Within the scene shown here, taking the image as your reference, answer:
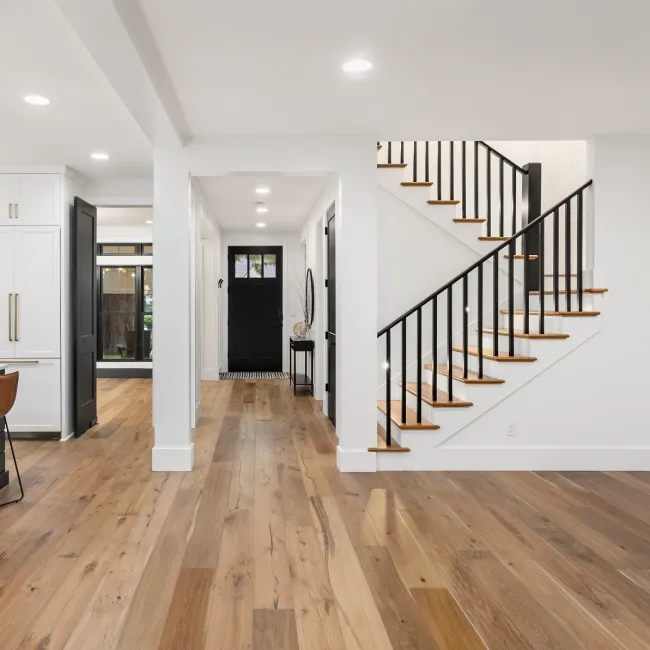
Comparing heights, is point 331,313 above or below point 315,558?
above

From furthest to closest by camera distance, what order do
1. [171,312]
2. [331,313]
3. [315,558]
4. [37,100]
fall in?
1. [331,313]
2. [171,312]
3. [37,100]
4. [315,558]

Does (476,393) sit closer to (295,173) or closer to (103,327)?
(295,173)

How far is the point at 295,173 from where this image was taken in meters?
4.23

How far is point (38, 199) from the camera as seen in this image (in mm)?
5113

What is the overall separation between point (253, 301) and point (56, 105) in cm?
636

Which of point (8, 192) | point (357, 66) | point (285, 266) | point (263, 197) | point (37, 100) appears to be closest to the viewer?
point (357, 66)

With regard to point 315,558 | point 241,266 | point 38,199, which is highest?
point 38,199

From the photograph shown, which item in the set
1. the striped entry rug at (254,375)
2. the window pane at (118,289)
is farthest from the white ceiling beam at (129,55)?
the window pane at (118,289)

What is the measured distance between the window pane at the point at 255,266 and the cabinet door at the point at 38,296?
4852mm

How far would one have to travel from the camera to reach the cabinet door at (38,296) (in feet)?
16.9

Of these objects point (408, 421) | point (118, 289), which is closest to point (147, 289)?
point (118, 289)

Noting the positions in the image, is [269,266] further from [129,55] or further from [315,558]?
[315,558]

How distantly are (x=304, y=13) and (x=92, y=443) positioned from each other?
4.13 m

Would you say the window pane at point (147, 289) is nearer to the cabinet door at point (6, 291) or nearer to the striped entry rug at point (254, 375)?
the striped entry rug at point (254, 375)
